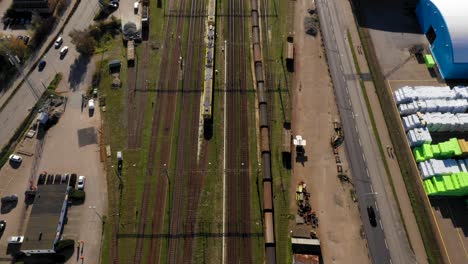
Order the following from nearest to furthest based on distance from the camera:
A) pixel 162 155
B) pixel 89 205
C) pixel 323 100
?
pixel 89 205
pixel 162 155
pixel 323 100

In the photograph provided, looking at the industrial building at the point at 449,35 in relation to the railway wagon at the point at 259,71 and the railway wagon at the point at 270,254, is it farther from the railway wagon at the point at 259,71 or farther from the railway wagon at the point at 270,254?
the railway wagon at the point at 270,254

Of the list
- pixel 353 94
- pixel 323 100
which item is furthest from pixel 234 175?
pixel 353 94

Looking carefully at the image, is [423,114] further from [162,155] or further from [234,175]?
[162,155]

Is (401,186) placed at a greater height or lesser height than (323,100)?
lesser

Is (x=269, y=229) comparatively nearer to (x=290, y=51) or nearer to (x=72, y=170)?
(x=72, y=170)

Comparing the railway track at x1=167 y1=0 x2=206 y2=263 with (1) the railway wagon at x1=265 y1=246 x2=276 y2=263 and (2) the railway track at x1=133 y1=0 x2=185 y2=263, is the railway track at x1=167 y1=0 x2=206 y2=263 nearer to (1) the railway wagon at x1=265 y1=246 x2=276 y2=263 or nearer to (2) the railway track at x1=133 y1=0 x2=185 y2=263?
(2) the railway track at x1=133 y1=0 x2=185 y2=263

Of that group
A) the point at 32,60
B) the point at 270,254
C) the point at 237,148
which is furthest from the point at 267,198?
the point at 32,60

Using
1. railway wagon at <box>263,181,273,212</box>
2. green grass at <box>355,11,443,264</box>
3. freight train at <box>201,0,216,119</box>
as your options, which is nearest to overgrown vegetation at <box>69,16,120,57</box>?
freight train at <box>201,0,216,119</box>
